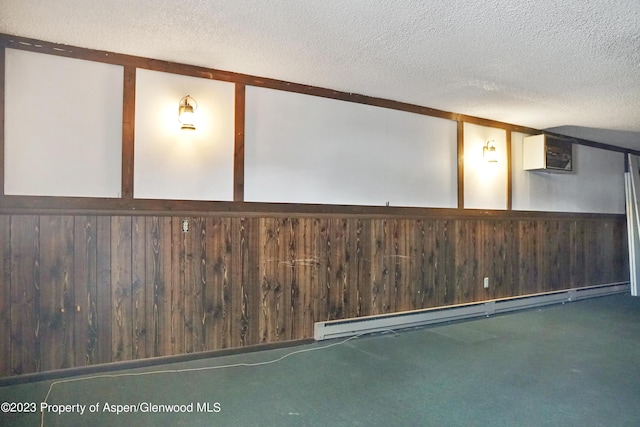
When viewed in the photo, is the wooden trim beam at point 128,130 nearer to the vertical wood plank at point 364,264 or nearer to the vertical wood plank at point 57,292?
the vertical wood plank at point 57,292

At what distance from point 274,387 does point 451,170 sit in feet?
10.7

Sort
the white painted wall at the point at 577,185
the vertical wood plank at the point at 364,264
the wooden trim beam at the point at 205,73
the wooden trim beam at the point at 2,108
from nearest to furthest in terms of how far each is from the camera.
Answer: the wooden trim beam at the point at 2,108, the wooden trim beam at the point at 205,73, the vertical wood plank at the point at 364,264, the white painted wall at the point at 577,185

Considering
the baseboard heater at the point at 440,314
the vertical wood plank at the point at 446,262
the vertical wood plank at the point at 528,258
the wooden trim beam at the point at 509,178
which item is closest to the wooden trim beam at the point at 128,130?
the baseboard heater at the point at 440,314

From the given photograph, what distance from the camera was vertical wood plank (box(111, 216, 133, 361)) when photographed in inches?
121

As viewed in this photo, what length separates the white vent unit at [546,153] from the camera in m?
5.39

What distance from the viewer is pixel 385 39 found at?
2.89 meters

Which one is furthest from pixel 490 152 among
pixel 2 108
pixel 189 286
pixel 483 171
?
pixel 2 108

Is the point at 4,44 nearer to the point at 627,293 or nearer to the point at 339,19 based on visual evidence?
the point at 339,19

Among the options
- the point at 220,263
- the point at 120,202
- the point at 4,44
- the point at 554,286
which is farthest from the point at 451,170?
the point at 4,44

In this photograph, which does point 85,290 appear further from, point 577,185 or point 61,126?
point 577,185

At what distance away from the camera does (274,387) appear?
281 cm

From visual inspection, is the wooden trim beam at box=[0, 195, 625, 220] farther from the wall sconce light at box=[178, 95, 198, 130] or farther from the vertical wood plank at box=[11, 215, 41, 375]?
the wall sconce light at box=[178, 95, 198, 130]

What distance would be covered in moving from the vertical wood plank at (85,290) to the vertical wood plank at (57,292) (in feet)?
0.10

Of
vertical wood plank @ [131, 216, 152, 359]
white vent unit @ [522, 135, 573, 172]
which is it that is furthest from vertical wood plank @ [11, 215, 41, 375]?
white vent unit @ [522, 135, 573, 172]
